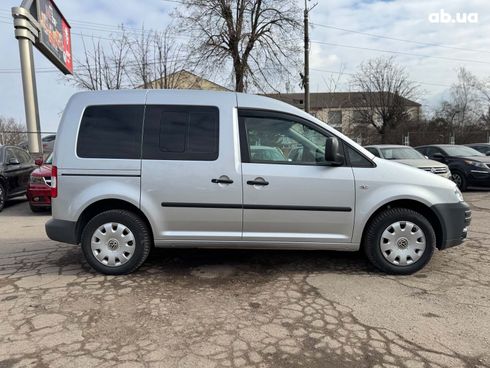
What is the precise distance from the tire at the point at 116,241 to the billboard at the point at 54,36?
13.2m

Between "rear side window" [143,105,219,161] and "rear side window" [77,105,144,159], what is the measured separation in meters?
0.13

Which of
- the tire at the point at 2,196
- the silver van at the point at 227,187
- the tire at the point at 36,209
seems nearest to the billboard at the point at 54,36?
the tire at the point at 2,196

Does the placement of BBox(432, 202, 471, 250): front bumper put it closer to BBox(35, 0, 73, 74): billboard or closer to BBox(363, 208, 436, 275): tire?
BBox(363, 208, 436, 275): tire

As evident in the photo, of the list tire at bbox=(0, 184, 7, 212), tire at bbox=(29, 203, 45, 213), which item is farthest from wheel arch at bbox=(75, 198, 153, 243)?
tire at bbox=(0, 184, 7, 212)

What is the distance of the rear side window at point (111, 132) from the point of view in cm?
429

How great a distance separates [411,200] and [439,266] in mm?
1035

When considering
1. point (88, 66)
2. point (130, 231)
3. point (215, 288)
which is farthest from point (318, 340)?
point (88, 66)

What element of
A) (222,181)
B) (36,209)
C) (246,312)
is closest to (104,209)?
(222,181)

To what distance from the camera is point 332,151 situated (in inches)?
160

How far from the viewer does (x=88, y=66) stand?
66.4 feet

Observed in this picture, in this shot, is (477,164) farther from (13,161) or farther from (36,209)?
(13,161)

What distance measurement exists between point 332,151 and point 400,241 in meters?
1.32

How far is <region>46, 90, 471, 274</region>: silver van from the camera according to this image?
421 cm

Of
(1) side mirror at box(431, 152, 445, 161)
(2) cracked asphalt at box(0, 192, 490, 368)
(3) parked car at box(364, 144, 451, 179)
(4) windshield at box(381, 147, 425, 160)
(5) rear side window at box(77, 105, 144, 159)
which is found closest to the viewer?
(2) cracked asphalt at box(0, 192, 490, 368)
